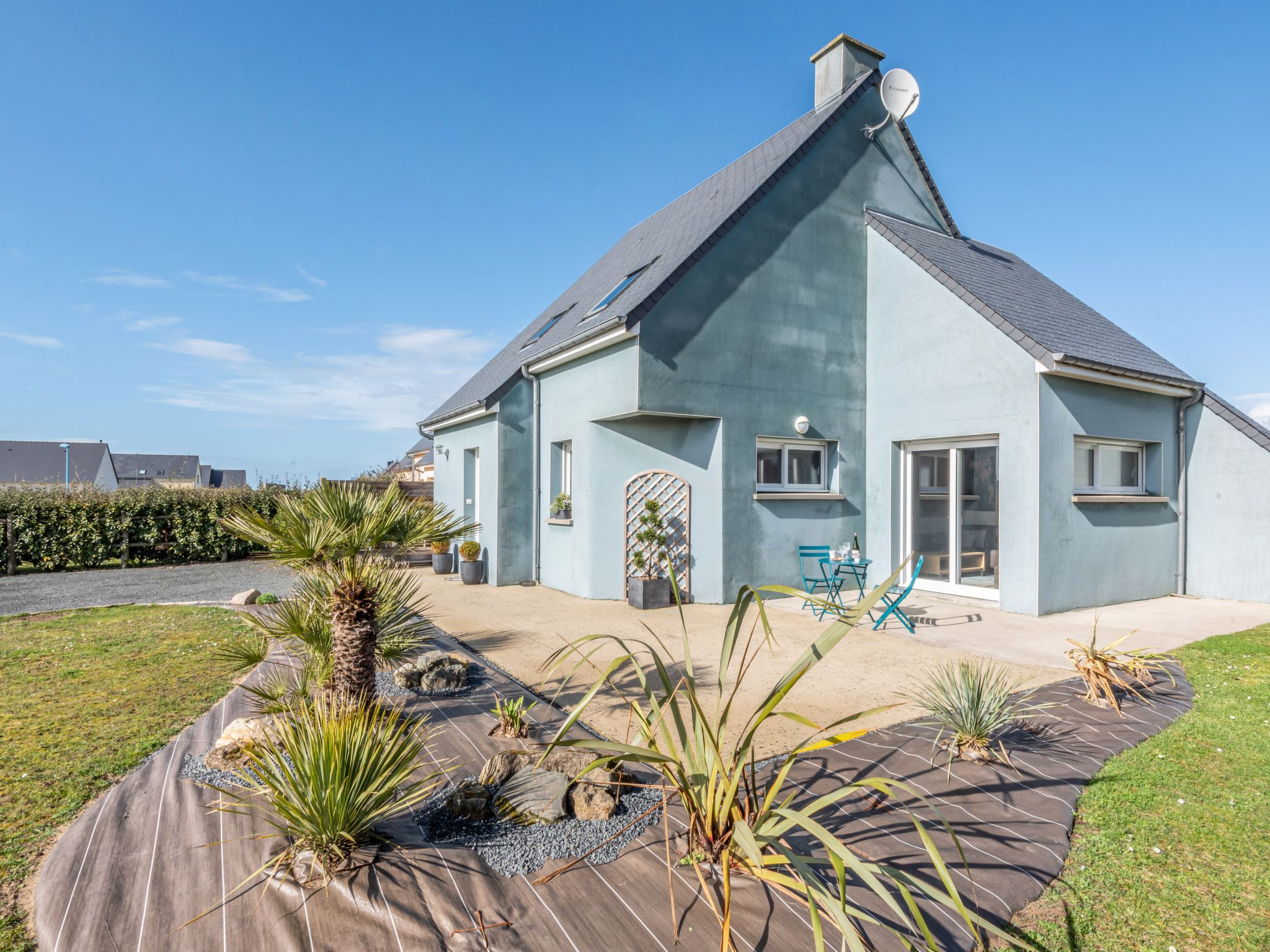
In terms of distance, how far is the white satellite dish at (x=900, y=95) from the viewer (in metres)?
12.0

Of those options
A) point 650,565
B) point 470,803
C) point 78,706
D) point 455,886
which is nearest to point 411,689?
point 470,803

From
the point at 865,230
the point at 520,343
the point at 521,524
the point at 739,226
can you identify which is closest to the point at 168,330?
the point at 520,343

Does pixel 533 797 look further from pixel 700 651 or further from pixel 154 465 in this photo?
pixel 154 465

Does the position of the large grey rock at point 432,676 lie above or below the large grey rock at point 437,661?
below

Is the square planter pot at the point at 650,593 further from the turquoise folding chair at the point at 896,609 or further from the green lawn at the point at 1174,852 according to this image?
the green lawn at the point at 1174,852

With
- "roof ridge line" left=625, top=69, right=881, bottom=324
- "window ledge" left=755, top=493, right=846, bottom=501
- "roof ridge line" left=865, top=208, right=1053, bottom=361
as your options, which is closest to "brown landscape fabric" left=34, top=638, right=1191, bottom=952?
"window ledge" left=755, top=493, right=846, bottom=501

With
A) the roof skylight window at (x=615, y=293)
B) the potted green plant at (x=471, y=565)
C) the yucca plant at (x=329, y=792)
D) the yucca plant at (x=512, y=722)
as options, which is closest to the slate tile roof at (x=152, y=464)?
the potted green plant at (x=471, y=565)

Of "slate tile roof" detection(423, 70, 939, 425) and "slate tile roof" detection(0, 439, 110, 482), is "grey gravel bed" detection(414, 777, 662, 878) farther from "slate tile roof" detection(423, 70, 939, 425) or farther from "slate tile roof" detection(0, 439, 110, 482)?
"slate tile roof" detection(0, 439, 110, 482)

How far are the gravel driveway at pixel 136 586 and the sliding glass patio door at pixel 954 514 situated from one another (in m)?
11.0

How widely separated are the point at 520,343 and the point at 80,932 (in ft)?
50.6

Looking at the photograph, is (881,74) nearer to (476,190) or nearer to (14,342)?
(476,190)

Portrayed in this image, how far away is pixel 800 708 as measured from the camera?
16.5 feet

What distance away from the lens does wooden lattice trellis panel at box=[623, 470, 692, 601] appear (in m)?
10.0

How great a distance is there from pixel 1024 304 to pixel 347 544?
1165 centimetres
